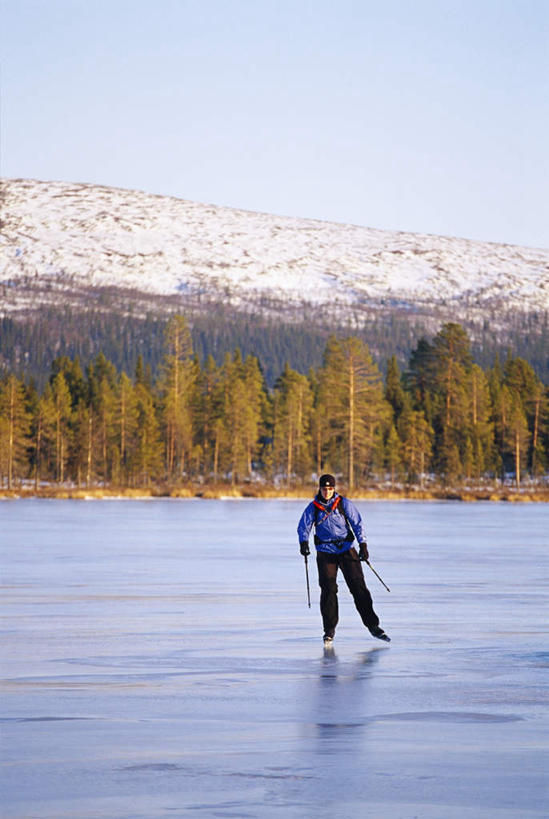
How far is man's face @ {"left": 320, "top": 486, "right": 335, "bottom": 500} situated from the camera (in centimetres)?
1412

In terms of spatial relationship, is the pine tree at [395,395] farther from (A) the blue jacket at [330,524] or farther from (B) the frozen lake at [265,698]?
(A) the blue jacket at [330,524]

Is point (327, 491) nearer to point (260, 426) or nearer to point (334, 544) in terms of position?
point (334, 544)

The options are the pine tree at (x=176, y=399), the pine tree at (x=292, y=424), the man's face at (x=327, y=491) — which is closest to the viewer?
the man's face at (x=327, y=491)

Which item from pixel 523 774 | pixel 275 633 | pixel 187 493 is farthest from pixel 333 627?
pixel 187 493

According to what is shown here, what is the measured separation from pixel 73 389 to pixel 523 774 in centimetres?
13142

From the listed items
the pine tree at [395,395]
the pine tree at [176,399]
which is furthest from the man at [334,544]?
the pine tree at [395,395]

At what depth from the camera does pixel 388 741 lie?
864 cm

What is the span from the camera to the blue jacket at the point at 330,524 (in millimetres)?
14219

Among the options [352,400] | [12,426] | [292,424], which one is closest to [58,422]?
[12,426]

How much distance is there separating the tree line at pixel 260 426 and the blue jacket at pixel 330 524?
9386 centimetres

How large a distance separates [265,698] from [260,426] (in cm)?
11928

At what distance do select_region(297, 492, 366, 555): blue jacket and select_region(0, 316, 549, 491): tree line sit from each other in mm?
93862

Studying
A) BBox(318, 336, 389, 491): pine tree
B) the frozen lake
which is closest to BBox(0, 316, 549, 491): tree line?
BBox(318, 336, 389, 491): pine tree

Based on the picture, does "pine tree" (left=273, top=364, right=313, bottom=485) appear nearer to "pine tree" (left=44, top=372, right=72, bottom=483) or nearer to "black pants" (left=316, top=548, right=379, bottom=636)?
"pine tree" (left=44, top=372, right=72, bottom=483)
